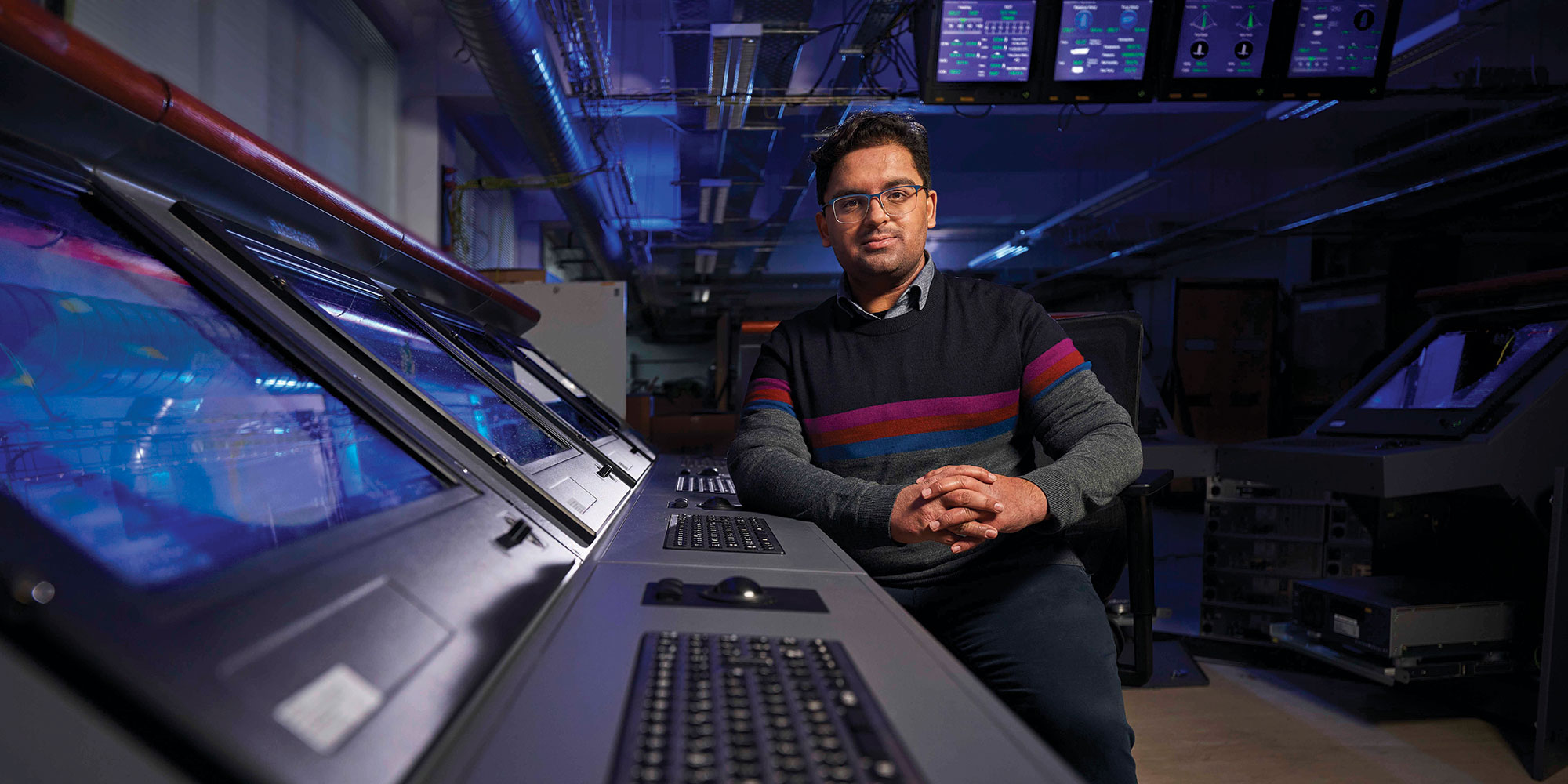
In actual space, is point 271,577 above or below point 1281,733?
above

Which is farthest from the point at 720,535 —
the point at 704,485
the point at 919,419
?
the point at 704,485

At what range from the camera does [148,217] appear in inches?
33.5

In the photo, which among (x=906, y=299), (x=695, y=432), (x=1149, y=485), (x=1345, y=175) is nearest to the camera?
(x=906, y=299)

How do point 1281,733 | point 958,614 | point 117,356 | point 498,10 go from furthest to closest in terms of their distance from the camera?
point 498,10 → point 1281,733 → point 958,614 → point 117,356

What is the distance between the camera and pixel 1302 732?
2.52m

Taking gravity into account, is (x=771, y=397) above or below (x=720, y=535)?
above

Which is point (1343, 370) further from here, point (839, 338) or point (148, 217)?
point (148, 217)

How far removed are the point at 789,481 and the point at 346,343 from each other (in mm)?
720

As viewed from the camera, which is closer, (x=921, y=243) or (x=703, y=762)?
(x=703, y=762)

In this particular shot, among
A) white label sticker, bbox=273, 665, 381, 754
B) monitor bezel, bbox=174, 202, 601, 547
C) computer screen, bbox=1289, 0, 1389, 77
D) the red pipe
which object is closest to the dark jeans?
monitor bezel, bbox=174, 202, 601, 547

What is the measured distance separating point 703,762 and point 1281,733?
2.75m

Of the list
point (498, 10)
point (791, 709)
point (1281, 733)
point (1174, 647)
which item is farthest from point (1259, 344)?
point (791, 709)

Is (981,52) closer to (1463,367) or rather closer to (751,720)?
(1463,367)

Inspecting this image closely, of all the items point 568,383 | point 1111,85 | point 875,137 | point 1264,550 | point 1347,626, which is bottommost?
point 1347,626
